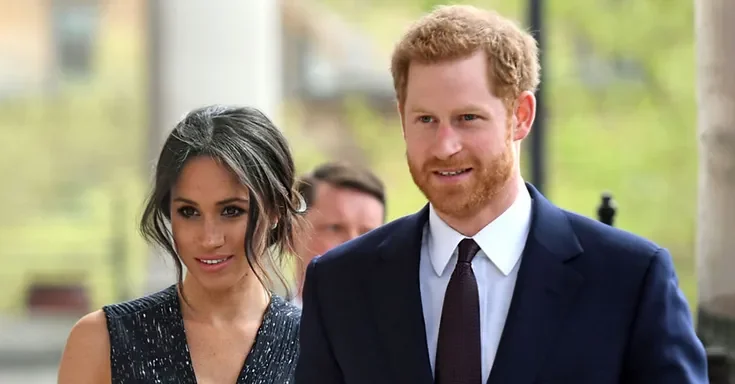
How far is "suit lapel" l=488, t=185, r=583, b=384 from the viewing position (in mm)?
3199

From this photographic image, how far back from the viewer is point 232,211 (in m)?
4.16

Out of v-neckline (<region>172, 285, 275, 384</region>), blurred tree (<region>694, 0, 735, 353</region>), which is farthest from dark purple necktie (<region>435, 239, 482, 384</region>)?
blurred tree (<region>694, 0, 735, 353</region>)

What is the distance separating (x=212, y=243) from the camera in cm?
405

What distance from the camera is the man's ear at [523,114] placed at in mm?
3297

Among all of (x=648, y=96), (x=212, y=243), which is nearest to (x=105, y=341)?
(x=212, y=243)

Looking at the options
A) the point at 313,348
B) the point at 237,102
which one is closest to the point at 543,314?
the point at 313,348

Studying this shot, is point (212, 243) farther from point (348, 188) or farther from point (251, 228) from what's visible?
point (348, 188)

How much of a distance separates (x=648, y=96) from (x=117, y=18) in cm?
1208

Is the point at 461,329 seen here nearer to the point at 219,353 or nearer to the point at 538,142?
the point at 219,353

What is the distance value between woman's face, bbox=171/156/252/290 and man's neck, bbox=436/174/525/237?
3.20 feet

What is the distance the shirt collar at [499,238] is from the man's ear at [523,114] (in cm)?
15

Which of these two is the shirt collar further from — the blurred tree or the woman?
the blurred tree

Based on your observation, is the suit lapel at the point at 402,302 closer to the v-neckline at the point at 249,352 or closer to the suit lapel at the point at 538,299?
the suit lapel at the point at 538,299

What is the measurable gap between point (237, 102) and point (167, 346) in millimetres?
8012
